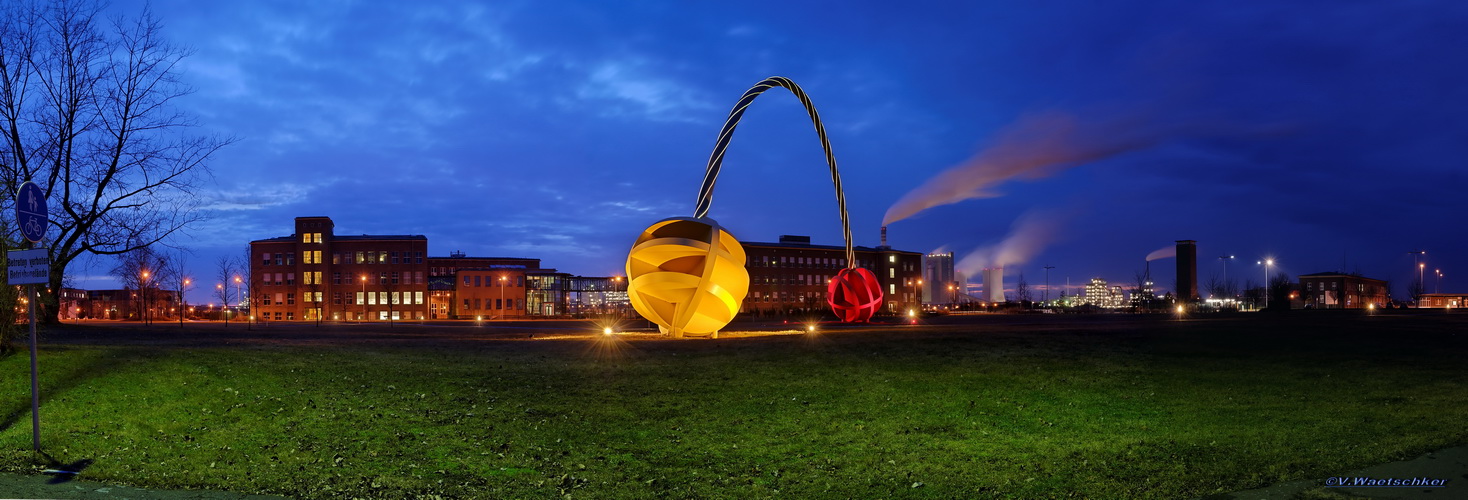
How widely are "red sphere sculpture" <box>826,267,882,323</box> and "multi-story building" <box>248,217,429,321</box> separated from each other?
8219 cm

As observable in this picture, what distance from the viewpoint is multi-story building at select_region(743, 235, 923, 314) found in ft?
467

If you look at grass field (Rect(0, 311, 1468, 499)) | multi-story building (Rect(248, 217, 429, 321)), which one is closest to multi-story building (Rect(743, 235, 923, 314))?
multi-story building (Rect(248, 217, 429, 321))

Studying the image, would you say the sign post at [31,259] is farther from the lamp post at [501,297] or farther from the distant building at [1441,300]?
the distant building at [1441,300]

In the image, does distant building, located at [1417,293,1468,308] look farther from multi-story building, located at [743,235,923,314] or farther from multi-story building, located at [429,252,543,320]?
multi-story building, located at [429,252,543,320]

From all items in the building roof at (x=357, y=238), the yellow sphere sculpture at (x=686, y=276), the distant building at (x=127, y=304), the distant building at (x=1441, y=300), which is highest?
the building roof at (x=357, y=238)

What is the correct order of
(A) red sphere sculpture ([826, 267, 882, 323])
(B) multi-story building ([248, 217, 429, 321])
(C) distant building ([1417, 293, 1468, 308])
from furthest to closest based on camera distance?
(C) distant building ([1417, 293, 1468, 308]) → (B) multi-story building ([248, 217, 429, 321]) → (A) red sphere sculpture ([826, 267, 882, 323])

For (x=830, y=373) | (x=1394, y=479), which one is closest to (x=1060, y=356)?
(x=830, y=373)

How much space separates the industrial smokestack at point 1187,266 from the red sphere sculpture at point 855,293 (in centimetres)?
14737

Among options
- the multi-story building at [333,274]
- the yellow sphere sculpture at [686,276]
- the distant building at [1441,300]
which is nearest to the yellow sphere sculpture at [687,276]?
the yellow sphere sculpture at [686,276]

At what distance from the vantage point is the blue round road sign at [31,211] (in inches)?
440

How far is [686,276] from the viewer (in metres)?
35.8

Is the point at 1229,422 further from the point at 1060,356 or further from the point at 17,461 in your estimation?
the point at 17,461

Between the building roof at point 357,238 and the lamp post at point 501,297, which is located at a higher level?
the building roof at point 357,238

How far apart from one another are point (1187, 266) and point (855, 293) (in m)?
160
